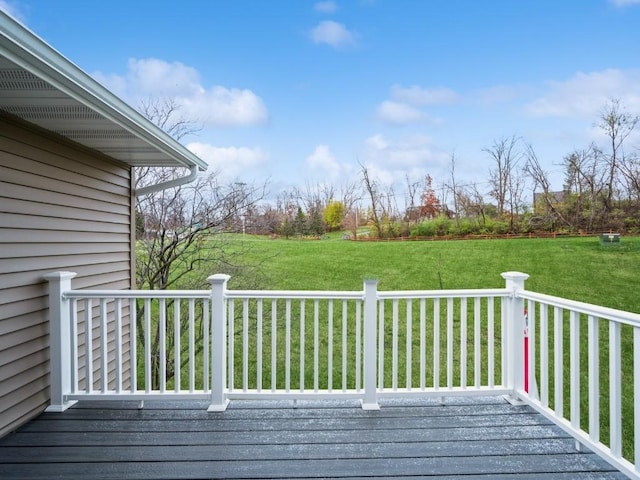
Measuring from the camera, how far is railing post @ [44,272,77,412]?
2975 mm

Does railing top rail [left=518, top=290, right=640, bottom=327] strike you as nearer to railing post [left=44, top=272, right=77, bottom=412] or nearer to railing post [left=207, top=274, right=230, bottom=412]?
railing post [left=207, top=274, right=230, bottom=412]

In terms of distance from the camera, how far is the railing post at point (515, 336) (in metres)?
3.10

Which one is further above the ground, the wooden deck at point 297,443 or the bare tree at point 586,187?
the bare tree at point 586,187

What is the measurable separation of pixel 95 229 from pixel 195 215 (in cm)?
340

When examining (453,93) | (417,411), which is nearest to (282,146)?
(453,93)

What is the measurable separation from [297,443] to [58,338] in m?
1.86

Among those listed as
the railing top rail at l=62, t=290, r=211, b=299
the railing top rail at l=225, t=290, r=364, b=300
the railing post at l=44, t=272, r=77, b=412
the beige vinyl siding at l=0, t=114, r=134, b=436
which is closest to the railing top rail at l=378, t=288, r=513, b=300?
the railing top rail at l=225, t=290, r=364, b=300

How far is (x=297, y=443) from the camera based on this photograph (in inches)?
98.3

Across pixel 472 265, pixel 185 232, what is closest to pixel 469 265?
pixel 472 265

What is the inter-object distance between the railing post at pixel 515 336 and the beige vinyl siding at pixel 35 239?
3.42m

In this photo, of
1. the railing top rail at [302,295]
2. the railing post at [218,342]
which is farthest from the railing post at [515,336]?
the railing post at [218,342]

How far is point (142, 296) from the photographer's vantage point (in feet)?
9.88

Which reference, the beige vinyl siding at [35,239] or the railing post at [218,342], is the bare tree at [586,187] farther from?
the beige vinyl siding at [35,239]

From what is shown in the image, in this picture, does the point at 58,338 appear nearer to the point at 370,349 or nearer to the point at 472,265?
the point at 370,349
